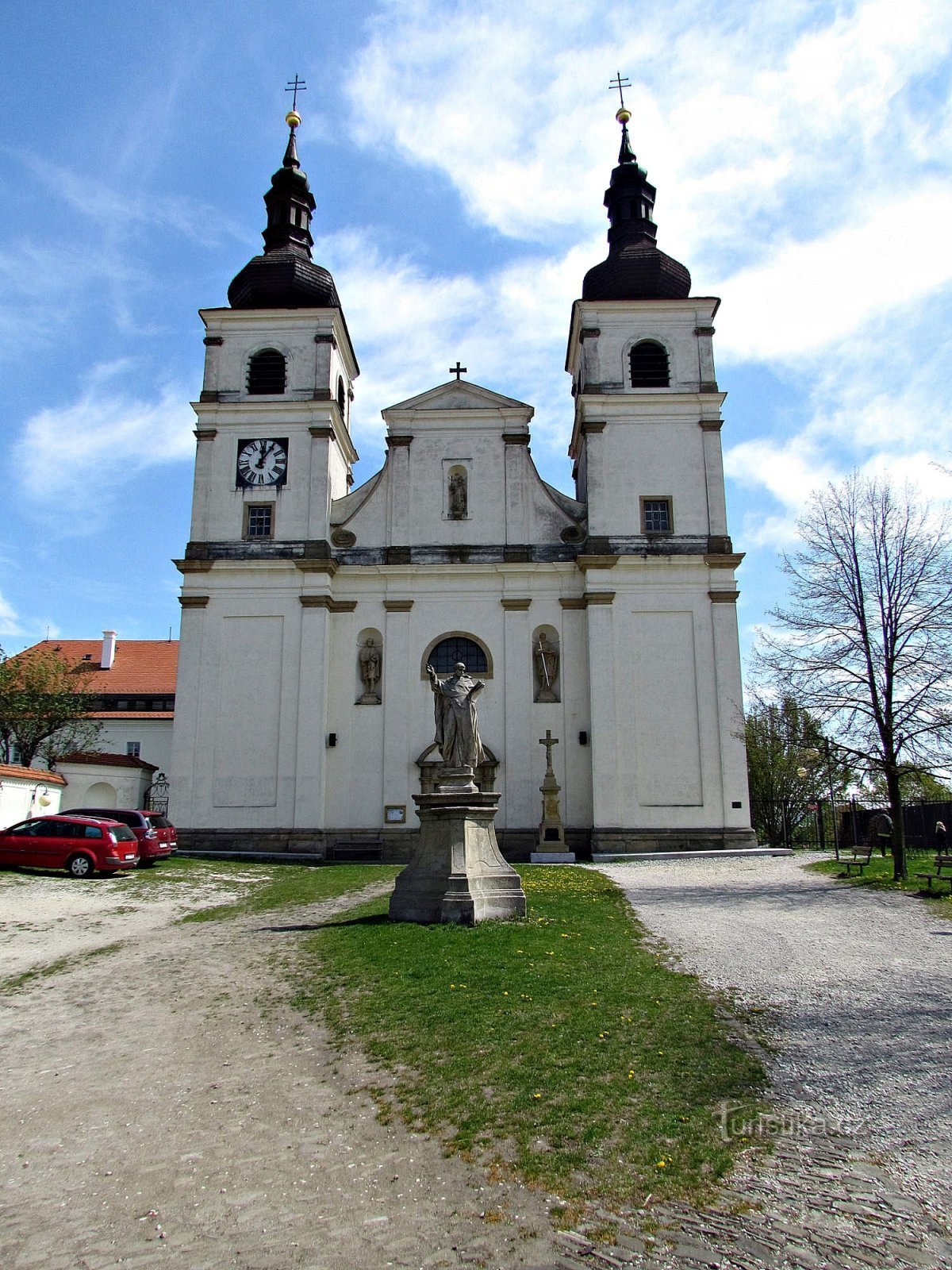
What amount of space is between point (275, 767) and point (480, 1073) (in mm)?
20878

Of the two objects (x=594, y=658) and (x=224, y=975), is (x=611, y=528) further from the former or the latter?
(x=224, y=975)

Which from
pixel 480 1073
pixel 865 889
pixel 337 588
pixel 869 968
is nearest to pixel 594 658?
pixel 337 588

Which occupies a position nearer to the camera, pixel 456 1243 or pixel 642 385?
pixel 456 1243

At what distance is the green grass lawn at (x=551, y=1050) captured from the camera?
4.52 metres

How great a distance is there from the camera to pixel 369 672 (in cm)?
2667

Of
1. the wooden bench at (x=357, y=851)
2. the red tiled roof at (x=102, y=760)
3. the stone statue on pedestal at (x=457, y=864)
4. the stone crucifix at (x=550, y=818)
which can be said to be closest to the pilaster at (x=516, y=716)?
the stone crucifix at (x=550, y=818)

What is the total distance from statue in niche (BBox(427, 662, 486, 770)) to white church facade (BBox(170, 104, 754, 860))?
1249 centimetres

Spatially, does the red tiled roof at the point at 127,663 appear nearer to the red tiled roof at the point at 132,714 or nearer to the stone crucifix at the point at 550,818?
the red tiled roof at the point at 132,714

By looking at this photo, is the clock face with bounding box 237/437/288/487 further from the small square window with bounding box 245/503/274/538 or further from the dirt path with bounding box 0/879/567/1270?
the dirt path with bounding box 0/879/567/1270

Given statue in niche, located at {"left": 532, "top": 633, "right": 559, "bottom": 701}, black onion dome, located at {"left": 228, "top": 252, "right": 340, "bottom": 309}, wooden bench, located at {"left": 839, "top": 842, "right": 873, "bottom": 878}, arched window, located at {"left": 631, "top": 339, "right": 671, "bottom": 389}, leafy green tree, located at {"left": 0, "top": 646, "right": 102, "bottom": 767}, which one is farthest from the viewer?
leafy green tree, located at {"left": 0, "top": 646, "right": 102, "bottom": 767}

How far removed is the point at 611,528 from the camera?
27031 mm

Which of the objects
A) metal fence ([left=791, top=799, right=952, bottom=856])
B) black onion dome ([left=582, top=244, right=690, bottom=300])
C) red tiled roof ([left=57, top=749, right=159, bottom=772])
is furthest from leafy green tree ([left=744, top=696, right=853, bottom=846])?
red tiled roof ([left=57, top=749, right=159, bottom=772])

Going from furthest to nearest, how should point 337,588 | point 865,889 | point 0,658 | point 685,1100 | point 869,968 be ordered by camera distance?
point 0,658 < point 337,588 < point 865,889 < point 869,968 < point 685,1100

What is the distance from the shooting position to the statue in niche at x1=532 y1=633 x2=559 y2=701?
1038 inches
